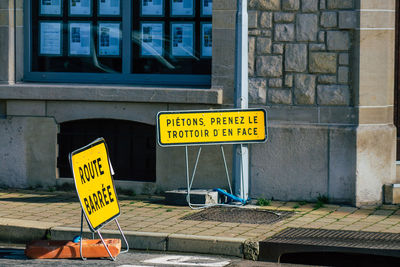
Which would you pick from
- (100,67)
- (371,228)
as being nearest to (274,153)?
(371,228)

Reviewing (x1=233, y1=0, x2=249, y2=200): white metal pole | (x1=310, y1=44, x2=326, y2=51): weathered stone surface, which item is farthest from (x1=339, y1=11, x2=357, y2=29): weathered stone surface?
(x1=233, y1=0, x2=249, y2=200): white metal pole

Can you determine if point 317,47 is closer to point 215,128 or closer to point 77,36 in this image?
point 215,128

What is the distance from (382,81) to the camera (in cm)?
1077

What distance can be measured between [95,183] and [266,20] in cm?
376

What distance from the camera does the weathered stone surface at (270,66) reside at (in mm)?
11062

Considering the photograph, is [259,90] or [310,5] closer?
[310,5]

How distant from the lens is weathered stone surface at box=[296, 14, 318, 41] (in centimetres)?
1088

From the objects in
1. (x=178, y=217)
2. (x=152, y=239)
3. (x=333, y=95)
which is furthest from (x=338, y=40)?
(x=152, y=239)

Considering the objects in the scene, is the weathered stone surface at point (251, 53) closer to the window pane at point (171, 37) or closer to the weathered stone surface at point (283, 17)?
the weathered stone surface at point (283, 17)

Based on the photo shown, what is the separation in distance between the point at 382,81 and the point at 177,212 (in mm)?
3101

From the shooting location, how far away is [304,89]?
1098cm

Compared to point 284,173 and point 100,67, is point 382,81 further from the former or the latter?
point 100,67

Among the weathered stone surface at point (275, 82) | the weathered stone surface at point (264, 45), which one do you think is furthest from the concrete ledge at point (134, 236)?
the weathered stone surface at point (264, 45)

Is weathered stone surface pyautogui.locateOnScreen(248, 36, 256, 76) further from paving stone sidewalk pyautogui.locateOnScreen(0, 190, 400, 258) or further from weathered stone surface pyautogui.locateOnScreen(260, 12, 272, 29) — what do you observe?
paving stone sidewalk pyautogui.locateOnScreen(0, 190, 400, 258)
